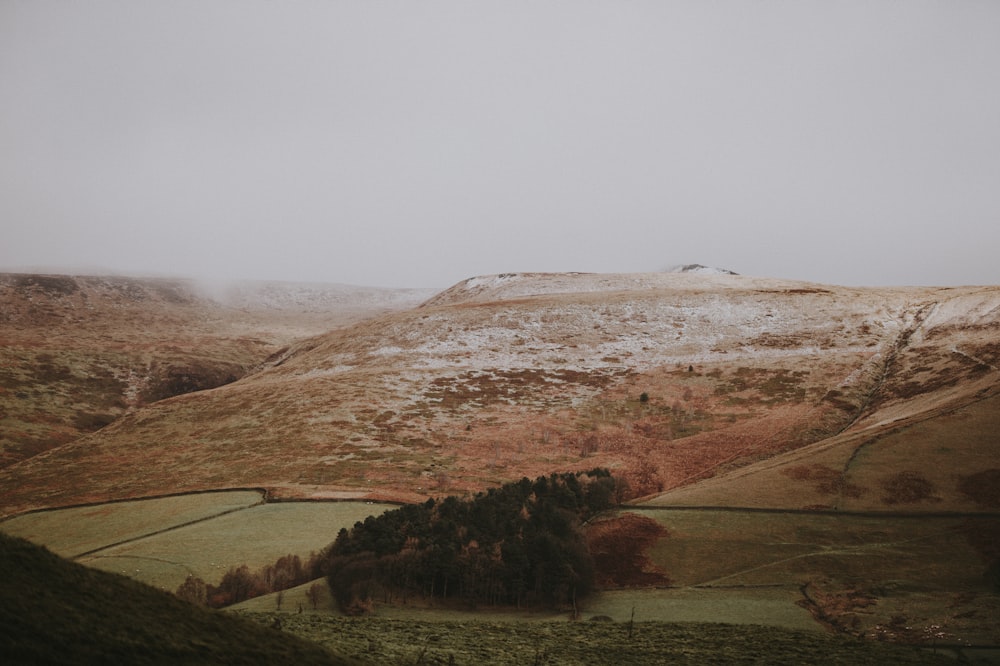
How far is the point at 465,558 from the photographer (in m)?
27.6

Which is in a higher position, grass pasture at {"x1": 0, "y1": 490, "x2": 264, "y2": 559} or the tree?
the tree

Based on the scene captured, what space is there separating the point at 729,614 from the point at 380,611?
571 inches

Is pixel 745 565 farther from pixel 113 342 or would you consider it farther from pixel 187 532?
pixel 113 342

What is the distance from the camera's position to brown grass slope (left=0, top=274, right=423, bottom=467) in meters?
72.1

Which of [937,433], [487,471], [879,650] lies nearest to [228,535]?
[487,471]

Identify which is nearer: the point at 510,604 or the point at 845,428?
the point at 510,604

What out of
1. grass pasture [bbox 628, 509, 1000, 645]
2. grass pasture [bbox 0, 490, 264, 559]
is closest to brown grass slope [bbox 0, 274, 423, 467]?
grass pasture [bbox 0, 490, 264, 559]

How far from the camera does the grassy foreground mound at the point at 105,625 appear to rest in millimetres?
10719

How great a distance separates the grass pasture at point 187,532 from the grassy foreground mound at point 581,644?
10.5 m

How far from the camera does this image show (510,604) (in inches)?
1062

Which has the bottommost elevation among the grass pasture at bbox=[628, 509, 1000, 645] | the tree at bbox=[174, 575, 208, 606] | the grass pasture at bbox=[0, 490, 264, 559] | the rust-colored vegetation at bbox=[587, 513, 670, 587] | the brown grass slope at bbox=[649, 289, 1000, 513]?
the grass pasture at bbox=[0, 490, 264, 559]

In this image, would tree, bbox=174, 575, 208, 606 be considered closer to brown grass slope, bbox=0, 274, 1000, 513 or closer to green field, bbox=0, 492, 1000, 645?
green field, bbox=0, 492, 1000, 645

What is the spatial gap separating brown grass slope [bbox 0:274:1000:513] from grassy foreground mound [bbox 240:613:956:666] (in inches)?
539

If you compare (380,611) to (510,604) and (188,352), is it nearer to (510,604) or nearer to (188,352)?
(510,604)
